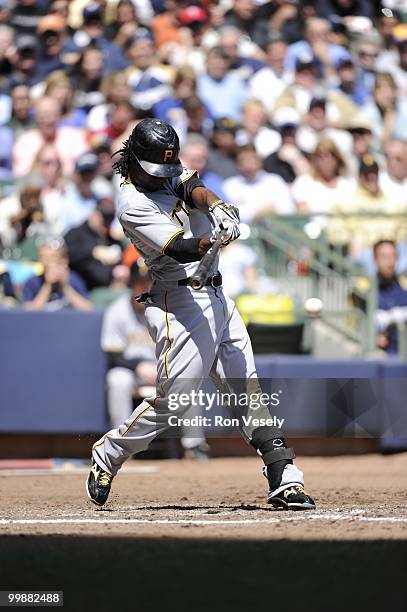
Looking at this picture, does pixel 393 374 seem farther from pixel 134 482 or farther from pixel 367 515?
pixel 367 515

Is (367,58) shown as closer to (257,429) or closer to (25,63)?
(25,63)

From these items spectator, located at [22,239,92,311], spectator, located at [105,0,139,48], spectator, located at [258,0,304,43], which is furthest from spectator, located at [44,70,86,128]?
spectator, located at [258,0,304,43]

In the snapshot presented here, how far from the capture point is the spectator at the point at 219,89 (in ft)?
43.6

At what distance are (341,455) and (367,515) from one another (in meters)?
4.42

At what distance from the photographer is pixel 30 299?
1061 centimetres

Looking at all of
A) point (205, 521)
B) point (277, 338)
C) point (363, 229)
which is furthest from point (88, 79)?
point (205, 521)

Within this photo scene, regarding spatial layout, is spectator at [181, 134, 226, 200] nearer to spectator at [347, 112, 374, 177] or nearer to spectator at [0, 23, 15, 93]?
spectator at [347, 112, 374, 177]

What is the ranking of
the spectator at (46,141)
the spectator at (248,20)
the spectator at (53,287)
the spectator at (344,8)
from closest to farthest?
the spectator at (53,287) < the spectator at (46,141) < the spectator at (248,20) < the spectator at (344,8)

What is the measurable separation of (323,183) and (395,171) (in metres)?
0.83

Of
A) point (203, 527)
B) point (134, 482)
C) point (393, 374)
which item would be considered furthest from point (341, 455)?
point (203, 527)

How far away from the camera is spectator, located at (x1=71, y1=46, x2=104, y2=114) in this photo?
13.1m

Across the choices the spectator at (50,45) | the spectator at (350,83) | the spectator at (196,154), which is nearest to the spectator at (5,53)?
the spectator at (50,45)

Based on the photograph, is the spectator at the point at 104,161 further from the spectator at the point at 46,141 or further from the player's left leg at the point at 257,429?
the player's left leg at the point at 257,429

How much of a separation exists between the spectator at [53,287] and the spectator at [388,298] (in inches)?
105
